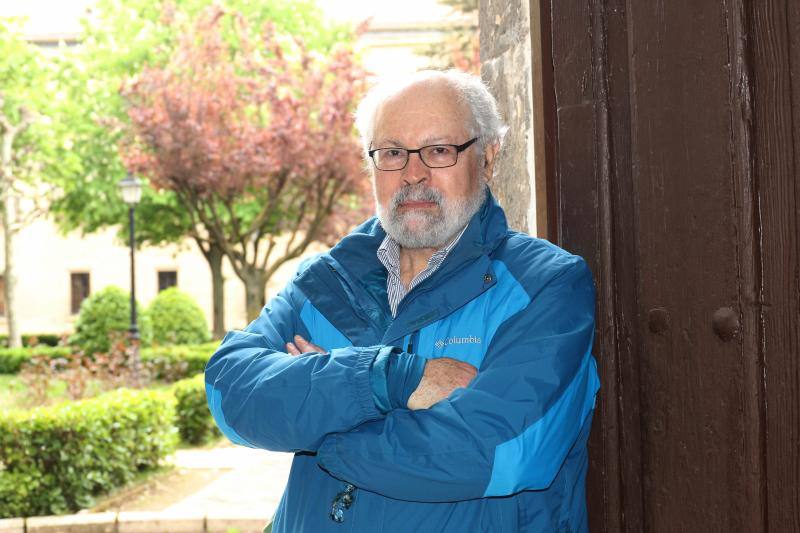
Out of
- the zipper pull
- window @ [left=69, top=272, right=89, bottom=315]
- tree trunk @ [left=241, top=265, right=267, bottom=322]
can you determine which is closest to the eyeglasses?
the zipper pull

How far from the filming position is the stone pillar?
271 cm

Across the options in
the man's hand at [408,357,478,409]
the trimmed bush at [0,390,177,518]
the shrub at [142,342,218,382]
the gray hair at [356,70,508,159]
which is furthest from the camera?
the shrub at [142,342,218,382]

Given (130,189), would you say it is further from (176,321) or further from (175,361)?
(175,361)

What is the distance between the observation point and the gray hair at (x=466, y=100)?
7.03 ft

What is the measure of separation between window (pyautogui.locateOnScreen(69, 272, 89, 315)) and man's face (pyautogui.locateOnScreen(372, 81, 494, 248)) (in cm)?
3150

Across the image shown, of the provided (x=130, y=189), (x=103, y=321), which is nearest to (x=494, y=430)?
(x=130, y=189)

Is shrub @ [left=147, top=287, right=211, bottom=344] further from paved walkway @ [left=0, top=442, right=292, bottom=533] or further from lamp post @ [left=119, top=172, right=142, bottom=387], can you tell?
paved walkway @ [left=0, top=442, right=292, bottom=533]

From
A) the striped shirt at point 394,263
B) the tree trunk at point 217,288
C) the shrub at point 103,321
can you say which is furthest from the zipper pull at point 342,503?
the tree trunk at point 217,288

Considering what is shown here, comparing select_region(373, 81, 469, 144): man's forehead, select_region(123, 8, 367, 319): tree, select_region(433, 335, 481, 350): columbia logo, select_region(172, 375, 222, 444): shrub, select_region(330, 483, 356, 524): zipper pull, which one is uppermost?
select_region(123, 8, 367, 319): tree

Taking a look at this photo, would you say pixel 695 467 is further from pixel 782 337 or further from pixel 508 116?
pixel 508 116

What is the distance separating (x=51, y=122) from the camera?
73.4ft

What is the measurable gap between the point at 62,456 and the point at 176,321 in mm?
10650

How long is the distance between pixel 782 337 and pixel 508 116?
1629mm

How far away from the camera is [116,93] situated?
23062mm
